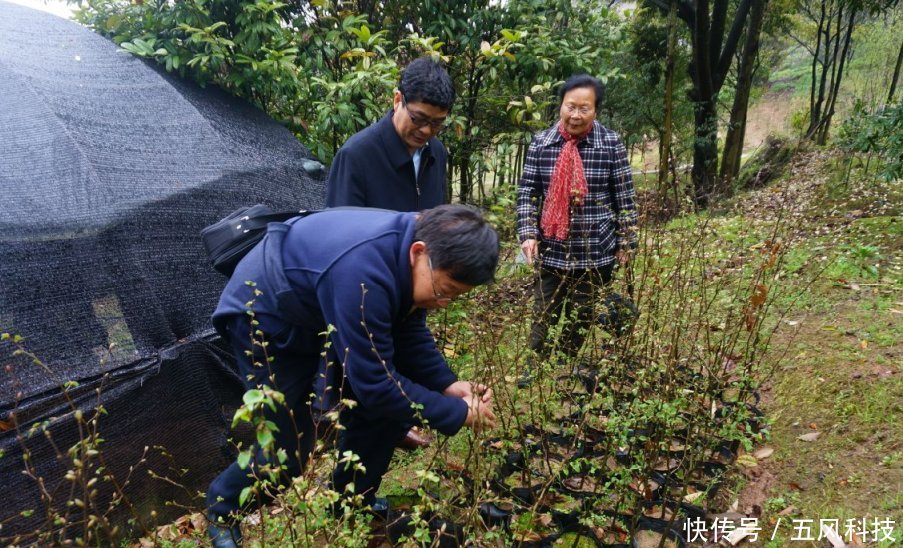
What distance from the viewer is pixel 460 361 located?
3695 millimetres

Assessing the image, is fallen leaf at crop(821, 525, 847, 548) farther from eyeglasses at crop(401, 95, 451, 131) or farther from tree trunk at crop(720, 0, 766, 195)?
tree trunk at crop(720, 0, 766, 195)

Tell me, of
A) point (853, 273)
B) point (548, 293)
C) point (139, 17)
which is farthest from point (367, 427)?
point (853, 273)

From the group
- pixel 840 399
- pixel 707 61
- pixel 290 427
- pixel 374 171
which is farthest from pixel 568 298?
pixel 707 61

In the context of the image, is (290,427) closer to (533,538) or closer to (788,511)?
(533,538)

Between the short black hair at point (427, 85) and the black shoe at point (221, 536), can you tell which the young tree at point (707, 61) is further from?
the black shoe at point (221, 536)

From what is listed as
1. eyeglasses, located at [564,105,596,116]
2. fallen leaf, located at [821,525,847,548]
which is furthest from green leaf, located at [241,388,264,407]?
eyeglasses, located at [564,105,596,116]

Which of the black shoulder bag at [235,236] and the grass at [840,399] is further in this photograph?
the grass at [840,399]

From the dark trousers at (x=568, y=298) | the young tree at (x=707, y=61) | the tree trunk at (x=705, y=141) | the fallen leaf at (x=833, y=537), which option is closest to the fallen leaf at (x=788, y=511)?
the fallen leaf at (x=833, y=537)

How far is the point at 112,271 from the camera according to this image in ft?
8.77

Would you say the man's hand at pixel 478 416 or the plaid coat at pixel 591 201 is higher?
the plaid coat at pixel 591 201

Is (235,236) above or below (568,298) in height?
above

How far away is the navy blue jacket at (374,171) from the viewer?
255cm

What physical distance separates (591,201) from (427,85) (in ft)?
3.72

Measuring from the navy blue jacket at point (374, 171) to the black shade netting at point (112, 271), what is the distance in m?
0.98
